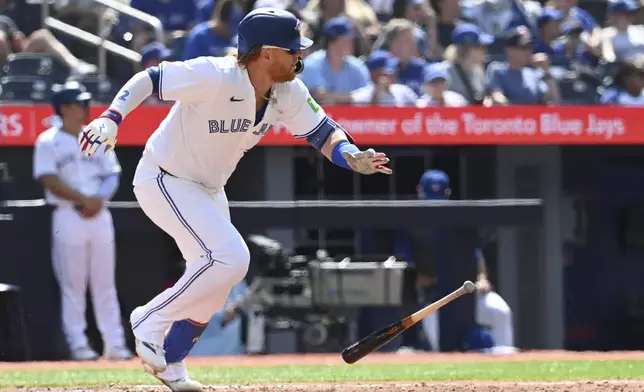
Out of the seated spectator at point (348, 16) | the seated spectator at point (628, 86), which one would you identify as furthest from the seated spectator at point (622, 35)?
the seated spectator at point (348, 16)

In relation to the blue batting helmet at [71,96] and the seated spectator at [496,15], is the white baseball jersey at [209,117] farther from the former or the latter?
the seated spectator at [496,15]

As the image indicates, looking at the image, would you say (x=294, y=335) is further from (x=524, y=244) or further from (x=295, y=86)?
(x=295, y=86)

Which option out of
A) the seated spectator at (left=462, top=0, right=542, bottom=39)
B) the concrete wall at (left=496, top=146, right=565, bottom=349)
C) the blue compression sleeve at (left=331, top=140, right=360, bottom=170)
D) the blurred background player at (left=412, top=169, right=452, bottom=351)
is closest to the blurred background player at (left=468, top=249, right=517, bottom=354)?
the blurred background player at (left=412, top=169, right=452, bottom=351)

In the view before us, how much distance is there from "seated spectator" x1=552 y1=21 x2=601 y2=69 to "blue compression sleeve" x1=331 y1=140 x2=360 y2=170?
6620mm

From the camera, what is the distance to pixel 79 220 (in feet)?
31.8

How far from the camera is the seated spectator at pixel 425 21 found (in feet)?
39.0

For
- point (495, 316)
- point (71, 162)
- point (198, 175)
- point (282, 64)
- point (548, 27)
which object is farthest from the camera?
point (548, 27)

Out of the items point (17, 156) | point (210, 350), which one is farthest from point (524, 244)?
point (17, 156)

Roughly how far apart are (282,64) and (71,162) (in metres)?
4.40

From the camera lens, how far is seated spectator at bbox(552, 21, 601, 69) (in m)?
12.2

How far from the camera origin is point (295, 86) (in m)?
5.89

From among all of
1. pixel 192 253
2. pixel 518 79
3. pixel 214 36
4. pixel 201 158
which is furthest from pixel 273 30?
pixel 518 79

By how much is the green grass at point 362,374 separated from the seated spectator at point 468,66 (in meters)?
3.03

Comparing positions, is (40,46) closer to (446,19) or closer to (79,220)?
(79,220)
